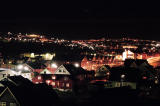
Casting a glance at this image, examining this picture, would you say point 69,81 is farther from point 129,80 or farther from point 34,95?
point 34,95

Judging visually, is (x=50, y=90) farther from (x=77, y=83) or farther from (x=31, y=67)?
(x=31, y=67)

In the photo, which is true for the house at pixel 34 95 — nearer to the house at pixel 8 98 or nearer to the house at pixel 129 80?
the house at pixel 8 98

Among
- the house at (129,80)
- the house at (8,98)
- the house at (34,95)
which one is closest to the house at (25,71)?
the house at (129,80)

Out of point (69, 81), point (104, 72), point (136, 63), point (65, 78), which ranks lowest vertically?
point (69, 81)

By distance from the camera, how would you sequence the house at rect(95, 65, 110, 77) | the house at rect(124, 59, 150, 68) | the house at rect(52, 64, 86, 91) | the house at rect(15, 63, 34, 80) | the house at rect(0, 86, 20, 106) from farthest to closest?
1. the house at rect(124, 59, 150, 68)
2. the house at rect(15, 63, 34, 80)
3. the house at rect(95, 65, 110, 77)
4. the house at rect(52, 64, 86, 91)
5. the house at rect(0, 86, 20, 106)

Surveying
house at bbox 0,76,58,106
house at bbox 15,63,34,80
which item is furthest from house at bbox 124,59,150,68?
house at bbox 0,76,58,106

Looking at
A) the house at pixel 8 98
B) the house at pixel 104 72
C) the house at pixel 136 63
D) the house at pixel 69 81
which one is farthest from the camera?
the house at pixel 136 63

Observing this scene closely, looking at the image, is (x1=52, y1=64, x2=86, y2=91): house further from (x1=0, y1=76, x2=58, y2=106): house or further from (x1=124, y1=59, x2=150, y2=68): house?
(x1=124, y1=59, x2=150, y2=68): house

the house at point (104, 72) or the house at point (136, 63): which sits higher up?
the house at point (136, 63)

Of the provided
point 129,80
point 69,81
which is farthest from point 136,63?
point 69,81

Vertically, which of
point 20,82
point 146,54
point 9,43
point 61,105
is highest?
point 9,43

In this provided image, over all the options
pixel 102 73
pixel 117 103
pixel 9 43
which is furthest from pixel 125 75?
pixel 9 43
